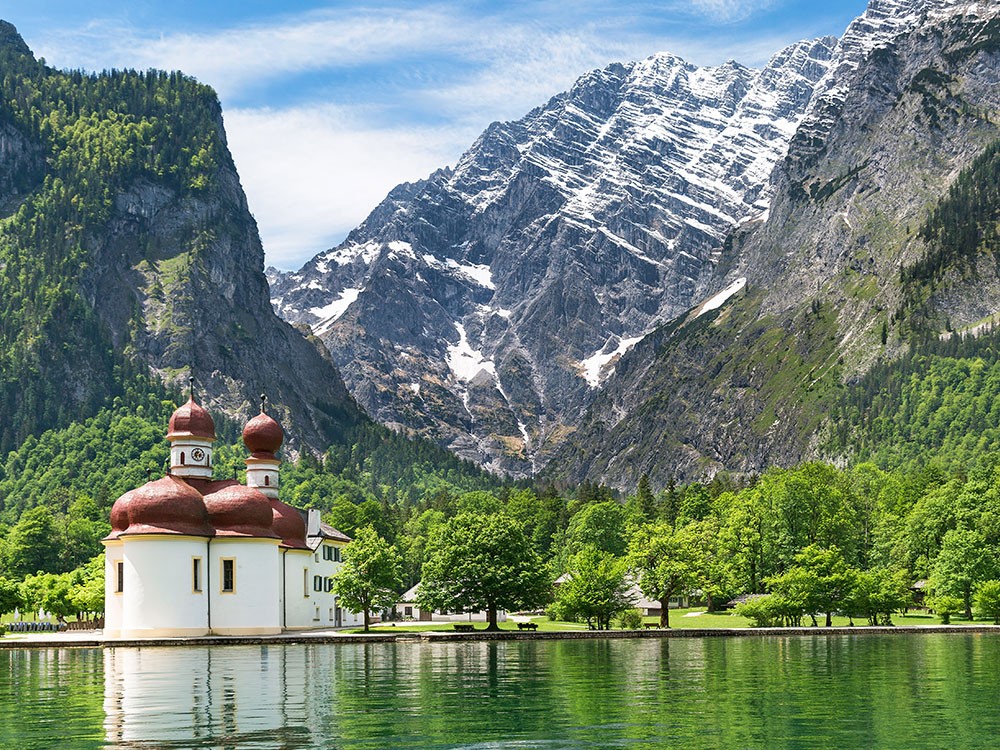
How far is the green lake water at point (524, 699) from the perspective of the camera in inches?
1575

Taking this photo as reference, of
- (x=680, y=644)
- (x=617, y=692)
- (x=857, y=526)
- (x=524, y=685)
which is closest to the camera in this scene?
(x=617, y=692)

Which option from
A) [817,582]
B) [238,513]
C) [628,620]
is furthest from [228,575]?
[817,582]

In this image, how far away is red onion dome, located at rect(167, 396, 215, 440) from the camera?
130625mm

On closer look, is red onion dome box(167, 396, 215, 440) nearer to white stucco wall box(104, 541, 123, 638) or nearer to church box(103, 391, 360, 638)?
church box(103, 391, 360, 638)

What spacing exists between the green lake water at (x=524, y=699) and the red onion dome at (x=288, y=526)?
48.2 m

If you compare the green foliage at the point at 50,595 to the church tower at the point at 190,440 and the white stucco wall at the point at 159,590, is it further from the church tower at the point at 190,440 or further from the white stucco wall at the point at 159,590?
the white stucco wall at the point at 159,590

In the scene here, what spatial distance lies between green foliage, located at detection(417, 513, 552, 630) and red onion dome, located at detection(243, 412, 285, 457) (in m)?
31.4

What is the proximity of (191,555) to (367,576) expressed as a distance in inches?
651

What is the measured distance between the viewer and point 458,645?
102 m

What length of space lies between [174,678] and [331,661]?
15075mm

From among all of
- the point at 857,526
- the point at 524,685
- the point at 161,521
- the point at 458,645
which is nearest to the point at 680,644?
the point at 458,645

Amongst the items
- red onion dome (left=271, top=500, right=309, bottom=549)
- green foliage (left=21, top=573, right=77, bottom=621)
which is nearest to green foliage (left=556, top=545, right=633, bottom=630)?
red onion dome (left=271, top=500, right=309, bottom=549)

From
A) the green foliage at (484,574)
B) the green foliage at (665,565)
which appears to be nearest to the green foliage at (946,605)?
the green foliage at (665,565)

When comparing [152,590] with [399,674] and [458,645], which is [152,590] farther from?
[399,674]
